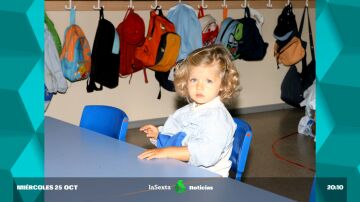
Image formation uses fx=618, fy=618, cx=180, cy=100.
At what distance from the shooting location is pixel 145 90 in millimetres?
6117

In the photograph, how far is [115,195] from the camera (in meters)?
1.83

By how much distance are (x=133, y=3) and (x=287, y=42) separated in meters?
1.97

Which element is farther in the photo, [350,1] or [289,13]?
[289,13]

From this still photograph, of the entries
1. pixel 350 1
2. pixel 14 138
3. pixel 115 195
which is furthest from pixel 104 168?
pixel 350 1

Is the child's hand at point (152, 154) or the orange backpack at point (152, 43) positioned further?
the orange backpack at point (152, 43)

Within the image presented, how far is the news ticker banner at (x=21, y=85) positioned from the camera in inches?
44.8

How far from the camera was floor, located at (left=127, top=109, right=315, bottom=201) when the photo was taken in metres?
4.23

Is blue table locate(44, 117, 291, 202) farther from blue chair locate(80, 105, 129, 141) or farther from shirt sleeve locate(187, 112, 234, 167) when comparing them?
blue chair locate(80, 105, 129, 141)

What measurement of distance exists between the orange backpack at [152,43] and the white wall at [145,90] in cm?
19

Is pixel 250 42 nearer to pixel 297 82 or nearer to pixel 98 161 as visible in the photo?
pixel 297 82

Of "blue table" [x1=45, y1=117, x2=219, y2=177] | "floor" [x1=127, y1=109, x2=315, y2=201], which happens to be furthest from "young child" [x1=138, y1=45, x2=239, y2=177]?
"floor" [x1=127, y1=109, x2=315, y2=201]

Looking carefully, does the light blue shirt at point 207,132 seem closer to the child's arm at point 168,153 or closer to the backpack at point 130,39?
the child's arm at point 168,153

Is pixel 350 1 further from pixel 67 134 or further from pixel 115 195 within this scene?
pixel 67 134

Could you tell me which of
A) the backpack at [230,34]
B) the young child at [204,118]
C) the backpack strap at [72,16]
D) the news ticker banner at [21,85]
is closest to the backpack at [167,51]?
the backpack at [230,34]
